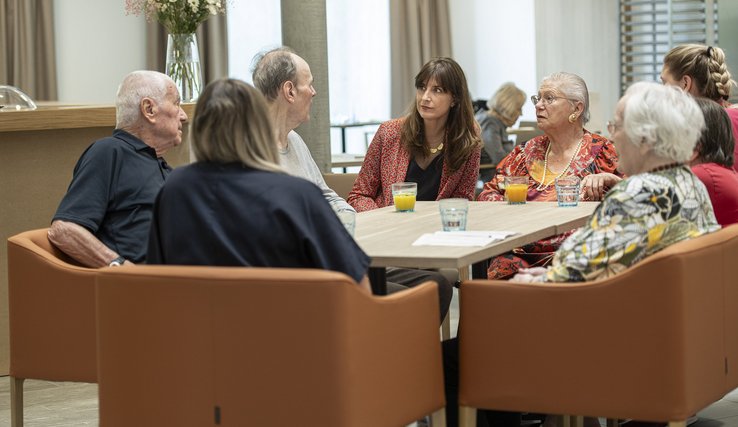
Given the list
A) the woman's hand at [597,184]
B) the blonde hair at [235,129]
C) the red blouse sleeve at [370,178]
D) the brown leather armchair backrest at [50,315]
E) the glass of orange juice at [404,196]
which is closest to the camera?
the blonde hair at [235,129]

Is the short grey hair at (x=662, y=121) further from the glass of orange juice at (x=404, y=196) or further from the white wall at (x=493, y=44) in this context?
the white wall at (x=493, y=44)

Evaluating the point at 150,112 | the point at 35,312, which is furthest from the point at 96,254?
the point at 150,112

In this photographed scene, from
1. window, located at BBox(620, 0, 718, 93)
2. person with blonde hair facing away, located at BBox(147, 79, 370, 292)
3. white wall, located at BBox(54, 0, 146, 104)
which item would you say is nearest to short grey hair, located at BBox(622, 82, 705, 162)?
person with blonde hair facing away, located at BBox(147, 79, 370, 292)

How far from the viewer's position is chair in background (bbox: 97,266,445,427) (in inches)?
98.5

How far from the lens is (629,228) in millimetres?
2859

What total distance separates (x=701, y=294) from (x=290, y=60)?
1.95 meters

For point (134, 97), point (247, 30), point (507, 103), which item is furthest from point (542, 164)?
point (247, 30)

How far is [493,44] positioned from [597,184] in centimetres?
863

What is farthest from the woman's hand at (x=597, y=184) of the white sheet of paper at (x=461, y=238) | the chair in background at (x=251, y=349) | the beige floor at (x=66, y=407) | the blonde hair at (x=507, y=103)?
the blonde hair at (x=507, y=103)

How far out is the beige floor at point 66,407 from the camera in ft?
13.6

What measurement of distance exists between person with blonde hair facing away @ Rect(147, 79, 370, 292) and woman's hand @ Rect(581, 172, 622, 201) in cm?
178

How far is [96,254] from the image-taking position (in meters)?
3.56

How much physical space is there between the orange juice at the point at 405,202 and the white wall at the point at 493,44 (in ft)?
28.4

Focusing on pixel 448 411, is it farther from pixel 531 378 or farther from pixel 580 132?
pixel 580 132
